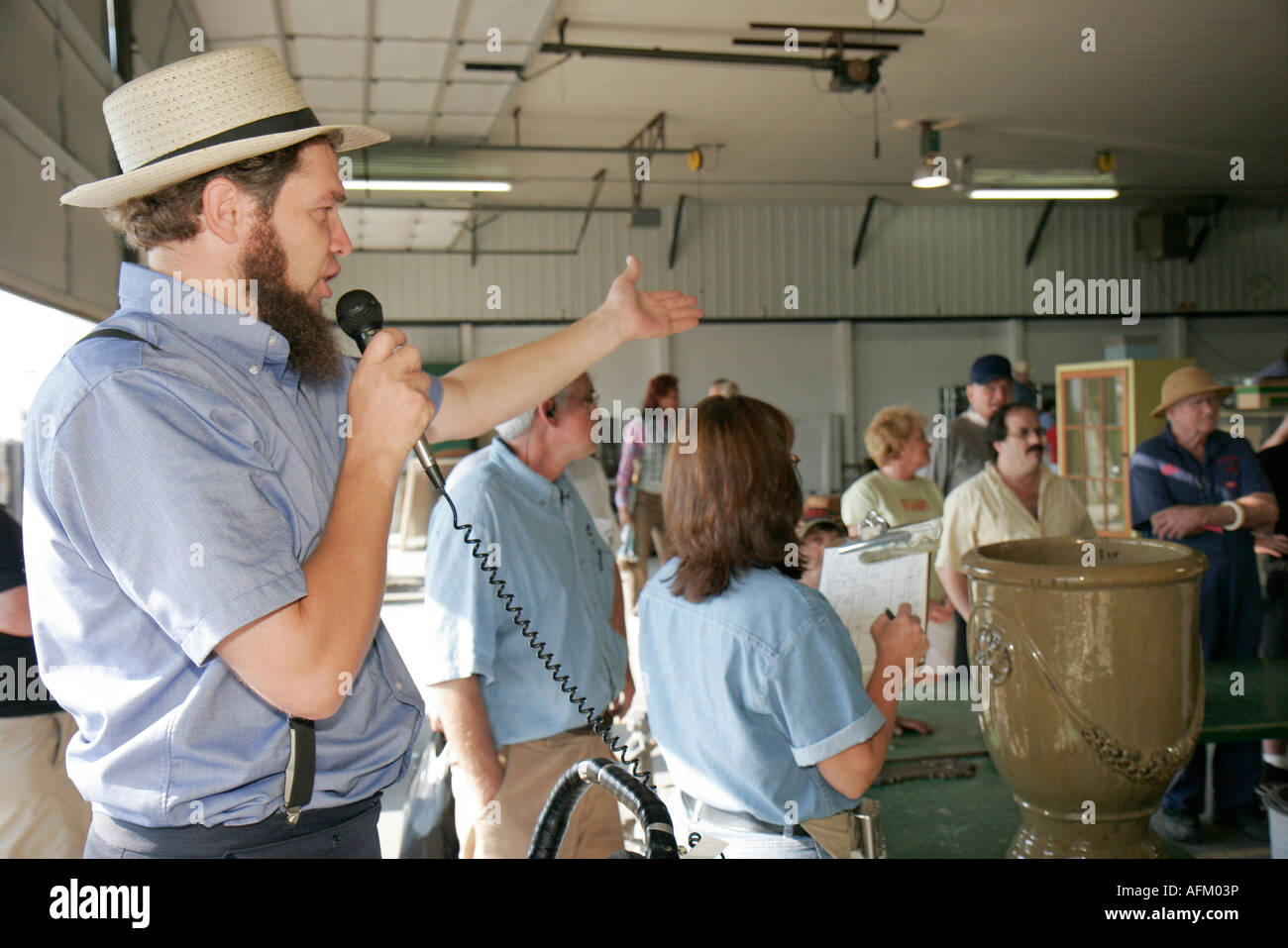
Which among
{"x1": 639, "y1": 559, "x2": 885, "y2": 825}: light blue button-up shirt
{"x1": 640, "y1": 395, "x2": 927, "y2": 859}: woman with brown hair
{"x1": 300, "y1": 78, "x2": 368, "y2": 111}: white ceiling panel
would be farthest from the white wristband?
{"x1": 300, "y1": 78, "x2": 368, "y2": 111}: white ceiling panel

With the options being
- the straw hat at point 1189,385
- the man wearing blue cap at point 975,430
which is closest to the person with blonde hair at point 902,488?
the man wearing blue cap at point 975,430

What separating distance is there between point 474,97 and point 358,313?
7.10 m

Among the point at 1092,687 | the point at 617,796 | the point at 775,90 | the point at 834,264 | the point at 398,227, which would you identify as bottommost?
the point at 1092,687

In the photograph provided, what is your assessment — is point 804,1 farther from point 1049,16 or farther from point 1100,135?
point 1100,135

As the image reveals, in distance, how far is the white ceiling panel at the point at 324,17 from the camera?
5.87m

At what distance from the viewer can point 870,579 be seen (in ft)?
8.21

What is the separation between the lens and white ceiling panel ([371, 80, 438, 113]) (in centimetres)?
747

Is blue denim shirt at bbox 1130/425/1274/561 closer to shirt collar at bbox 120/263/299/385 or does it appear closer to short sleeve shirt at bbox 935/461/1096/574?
short sleeve shirt at bbox 935/461/1096/574

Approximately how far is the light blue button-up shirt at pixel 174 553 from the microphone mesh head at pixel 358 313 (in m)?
0.20

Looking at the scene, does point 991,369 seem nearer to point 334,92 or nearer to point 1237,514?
point 1237,514

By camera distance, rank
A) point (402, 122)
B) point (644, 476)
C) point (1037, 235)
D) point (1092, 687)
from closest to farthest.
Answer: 1. point (1092, 687)
2. point (644, 476)
3. point (402, 122)
4. point (1037, 235)

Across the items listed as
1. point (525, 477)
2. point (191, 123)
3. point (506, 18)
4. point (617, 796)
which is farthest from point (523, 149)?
point (617, 796)

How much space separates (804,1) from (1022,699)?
6.02 meters

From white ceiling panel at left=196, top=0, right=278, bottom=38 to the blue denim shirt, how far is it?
210 inches
